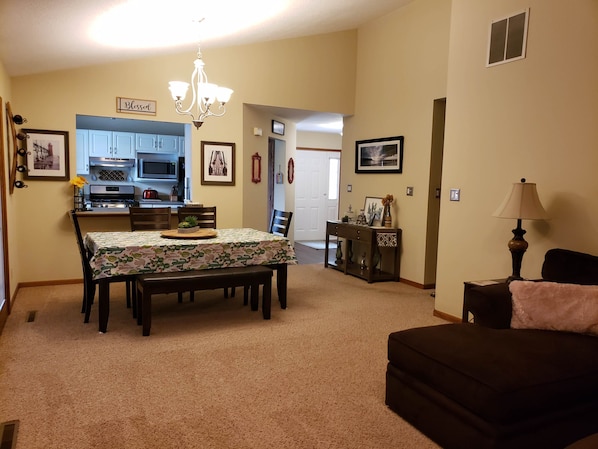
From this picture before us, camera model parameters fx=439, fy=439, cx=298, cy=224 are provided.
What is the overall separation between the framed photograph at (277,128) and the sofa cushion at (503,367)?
4847 mm

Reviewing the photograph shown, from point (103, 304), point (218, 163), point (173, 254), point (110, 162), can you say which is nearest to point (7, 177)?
point (103, 304)

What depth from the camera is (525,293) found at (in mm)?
2473

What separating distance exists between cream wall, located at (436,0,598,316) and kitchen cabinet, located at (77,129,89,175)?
5.64 m

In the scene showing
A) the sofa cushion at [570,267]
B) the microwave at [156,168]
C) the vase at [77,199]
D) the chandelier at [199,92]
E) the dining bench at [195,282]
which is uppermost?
the chandelier at [199,92]

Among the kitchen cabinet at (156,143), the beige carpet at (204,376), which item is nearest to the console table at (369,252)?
the beige carpet at (204,376)

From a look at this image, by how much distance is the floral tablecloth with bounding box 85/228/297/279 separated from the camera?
338cm

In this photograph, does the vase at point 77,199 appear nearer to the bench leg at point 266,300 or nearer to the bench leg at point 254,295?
the bench leg at point 254,295

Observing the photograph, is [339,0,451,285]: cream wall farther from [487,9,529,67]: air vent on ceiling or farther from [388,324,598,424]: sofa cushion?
[388,324,598,424]: sofa cushion

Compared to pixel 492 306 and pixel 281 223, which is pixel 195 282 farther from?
pixel 492 306

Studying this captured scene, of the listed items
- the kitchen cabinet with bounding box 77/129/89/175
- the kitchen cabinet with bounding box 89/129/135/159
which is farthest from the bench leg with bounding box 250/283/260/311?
the kitchen cabinet with bounding box 77/129/89/175

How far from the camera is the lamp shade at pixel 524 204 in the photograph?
9.72 ft

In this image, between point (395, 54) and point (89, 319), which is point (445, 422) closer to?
point (89, 319)

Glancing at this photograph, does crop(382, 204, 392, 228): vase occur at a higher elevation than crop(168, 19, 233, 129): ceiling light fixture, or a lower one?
lower

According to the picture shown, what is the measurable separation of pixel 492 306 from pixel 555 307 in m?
0.31
